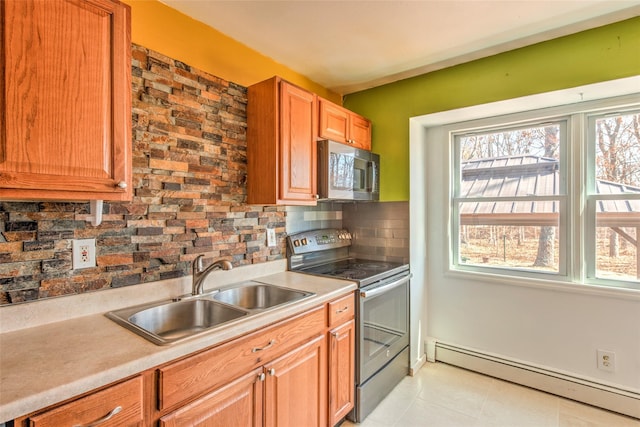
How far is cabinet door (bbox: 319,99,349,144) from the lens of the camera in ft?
7.41

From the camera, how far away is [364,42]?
6.92ft

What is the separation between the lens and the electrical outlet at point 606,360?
2.18 meters

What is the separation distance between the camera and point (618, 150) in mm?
2215

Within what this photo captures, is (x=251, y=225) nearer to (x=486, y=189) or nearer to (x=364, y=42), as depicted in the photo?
(x=364, y=42)

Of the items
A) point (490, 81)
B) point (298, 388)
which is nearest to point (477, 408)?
point (298, 388)

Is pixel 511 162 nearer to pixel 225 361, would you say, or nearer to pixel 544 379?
pixel 544 379

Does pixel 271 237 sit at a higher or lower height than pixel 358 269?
higher

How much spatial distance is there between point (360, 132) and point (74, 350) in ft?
7.47

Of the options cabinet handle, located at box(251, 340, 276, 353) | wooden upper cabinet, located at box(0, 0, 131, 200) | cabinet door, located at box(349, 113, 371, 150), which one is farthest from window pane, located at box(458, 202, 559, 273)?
wooden upper cabinet, located at box(0, 0, 131, 200)

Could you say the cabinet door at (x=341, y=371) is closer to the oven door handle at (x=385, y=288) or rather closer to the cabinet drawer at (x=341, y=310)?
the cabinet drawer at (x=341, y=310)

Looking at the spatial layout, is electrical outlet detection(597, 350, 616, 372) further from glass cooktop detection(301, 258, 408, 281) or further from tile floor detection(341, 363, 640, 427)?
glass cooktop detection(301, 258, 408, 281)

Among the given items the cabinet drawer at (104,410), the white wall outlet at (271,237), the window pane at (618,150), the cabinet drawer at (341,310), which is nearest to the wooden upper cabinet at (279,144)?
the white wall outlet at (271,237)

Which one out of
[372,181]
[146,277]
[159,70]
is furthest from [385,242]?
[159,70]

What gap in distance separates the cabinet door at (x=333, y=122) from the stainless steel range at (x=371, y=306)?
777 mm
